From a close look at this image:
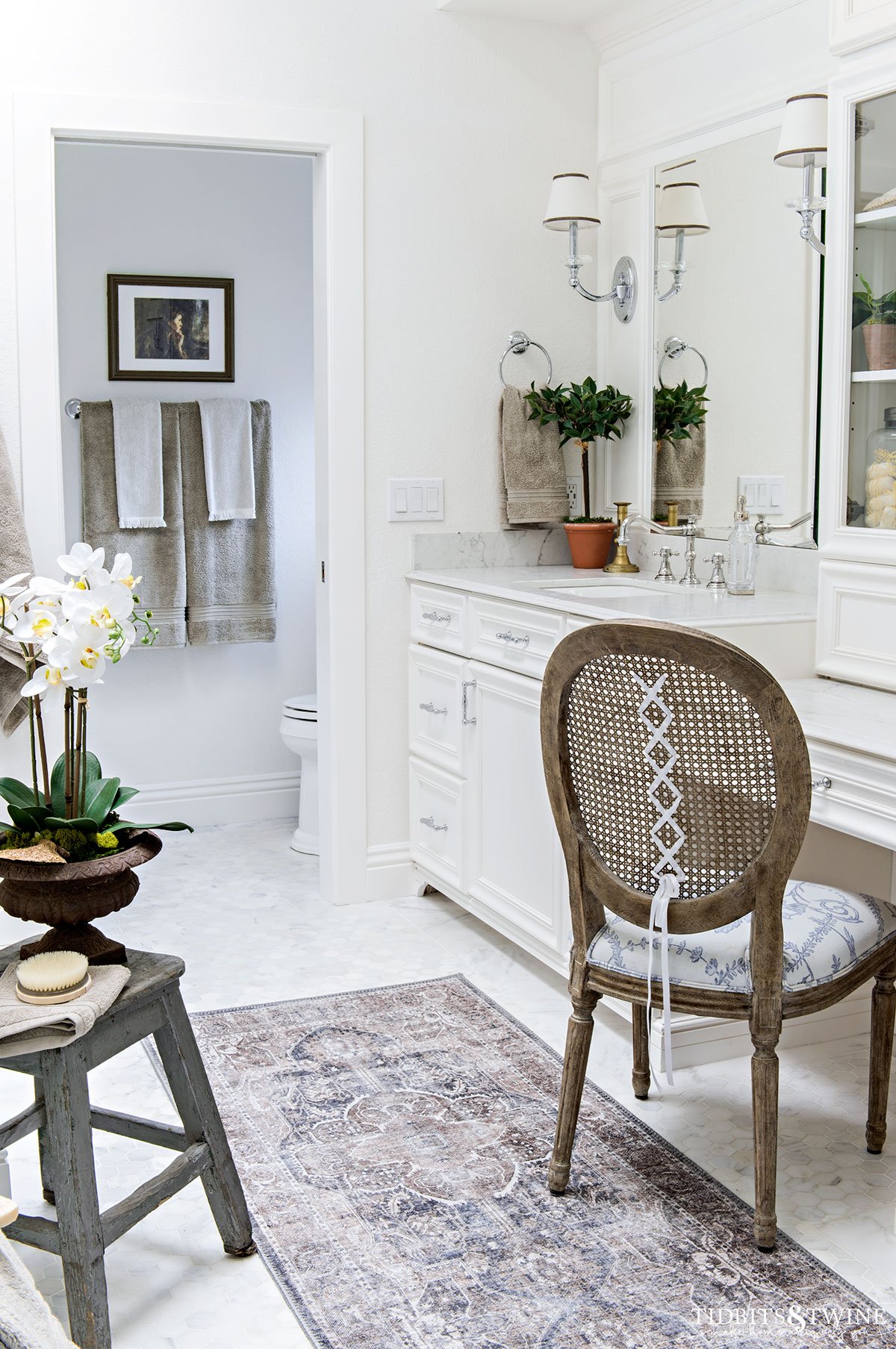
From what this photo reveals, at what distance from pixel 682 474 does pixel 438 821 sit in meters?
1.11

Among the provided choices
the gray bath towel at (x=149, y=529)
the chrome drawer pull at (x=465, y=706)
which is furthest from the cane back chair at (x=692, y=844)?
the gray bath towel at (x=149, y=529)

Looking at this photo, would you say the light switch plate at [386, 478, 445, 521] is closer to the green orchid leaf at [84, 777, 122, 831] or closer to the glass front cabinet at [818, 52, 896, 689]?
the glass front cabinet at [818, 52, 896, 689]

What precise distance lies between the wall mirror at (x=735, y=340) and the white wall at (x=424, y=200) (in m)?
0.41

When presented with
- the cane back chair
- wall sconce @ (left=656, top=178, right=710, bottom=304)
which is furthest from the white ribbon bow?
wall sconce @ (left=656, top=178, right=710, bottom=304)

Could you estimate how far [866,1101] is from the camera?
8.03ft

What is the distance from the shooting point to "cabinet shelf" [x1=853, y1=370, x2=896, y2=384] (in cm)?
241

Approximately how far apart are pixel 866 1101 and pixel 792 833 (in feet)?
2.93

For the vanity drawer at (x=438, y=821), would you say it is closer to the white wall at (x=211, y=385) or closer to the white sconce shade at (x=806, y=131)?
the white wall at (x=211, y=385)

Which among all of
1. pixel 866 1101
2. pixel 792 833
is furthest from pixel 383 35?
pixel 866 1101

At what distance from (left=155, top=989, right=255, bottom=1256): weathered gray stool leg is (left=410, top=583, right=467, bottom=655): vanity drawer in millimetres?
1602

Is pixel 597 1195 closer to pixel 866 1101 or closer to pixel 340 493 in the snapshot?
pixel 866 1101

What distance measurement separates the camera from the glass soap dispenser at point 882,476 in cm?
242

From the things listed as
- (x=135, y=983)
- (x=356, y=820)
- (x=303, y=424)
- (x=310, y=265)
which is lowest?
(x=356, y=820)

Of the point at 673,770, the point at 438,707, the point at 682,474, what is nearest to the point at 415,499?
the point at 438,707
